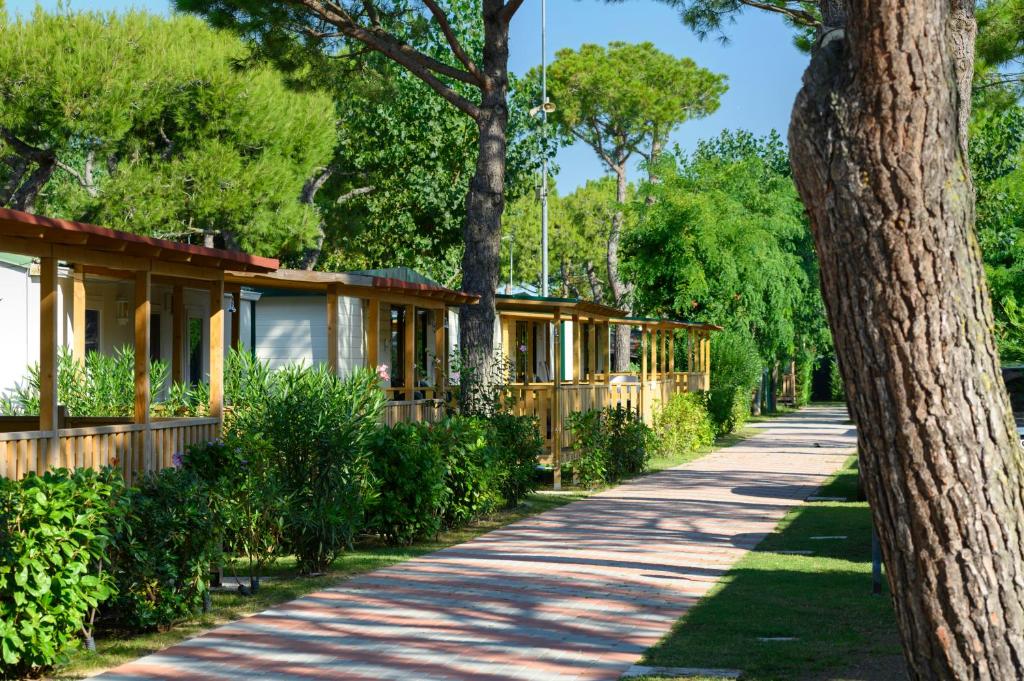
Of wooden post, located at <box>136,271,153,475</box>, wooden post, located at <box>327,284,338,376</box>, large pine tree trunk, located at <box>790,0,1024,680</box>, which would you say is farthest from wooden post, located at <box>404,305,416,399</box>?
large pine tree trunk, located at <box>790,0,1024,680</box>

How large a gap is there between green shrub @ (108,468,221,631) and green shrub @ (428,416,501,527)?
176 inches

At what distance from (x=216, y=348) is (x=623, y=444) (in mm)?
9789

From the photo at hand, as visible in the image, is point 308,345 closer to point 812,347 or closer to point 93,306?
point 93,306

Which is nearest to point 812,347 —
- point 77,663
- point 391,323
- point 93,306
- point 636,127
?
point 636,127

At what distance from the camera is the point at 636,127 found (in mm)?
48750

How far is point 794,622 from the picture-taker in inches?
323

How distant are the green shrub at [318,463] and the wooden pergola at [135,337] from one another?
64 cm

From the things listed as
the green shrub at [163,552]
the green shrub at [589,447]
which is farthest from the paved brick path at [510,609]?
the green shrub at [589,447]

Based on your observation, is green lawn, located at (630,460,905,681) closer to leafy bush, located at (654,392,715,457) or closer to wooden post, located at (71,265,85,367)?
wooden post, located at (71,265,85,367)

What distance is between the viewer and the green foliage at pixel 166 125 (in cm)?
2667

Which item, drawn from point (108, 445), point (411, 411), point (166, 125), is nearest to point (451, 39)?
point (411, 411)

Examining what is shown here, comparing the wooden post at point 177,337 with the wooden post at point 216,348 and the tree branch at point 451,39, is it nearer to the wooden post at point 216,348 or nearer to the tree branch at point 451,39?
the wooden post at point 216,348

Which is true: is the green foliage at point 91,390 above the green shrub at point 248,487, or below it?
above

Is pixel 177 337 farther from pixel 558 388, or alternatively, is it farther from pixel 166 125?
pixel 166 125
